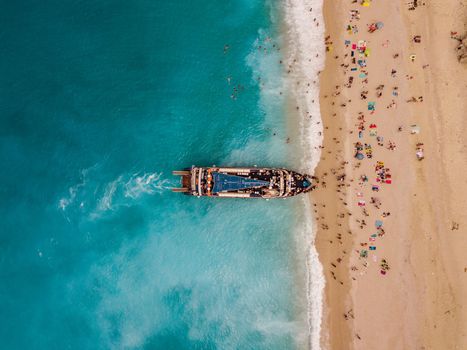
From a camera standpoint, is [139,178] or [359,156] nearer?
[359,156]

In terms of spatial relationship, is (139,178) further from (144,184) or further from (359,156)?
(359,156)

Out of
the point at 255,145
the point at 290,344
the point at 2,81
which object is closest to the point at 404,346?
the point at 290,344

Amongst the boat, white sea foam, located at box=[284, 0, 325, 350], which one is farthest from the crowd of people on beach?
the boat

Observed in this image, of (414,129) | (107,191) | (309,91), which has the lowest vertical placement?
(107,191)

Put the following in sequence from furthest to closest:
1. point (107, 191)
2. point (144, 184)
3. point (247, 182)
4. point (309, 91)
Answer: point (107, 191)
point (144, 184)
point (309, 91)
point (247, 182)

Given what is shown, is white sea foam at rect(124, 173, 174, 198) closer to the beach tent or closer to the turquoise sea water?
the turquoise sea water

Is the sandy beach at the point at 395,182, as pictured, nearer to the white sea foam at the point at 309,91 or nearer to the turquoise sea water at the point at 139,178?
the white sea foam at the point at 309,91

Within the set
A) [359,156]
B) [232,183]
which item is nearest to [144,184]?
[232,183]

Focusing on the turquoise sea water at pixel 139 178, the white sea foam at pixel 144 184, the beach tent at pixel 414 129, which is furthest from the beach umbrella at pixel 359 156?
the white sea foam at pixel 144 184
